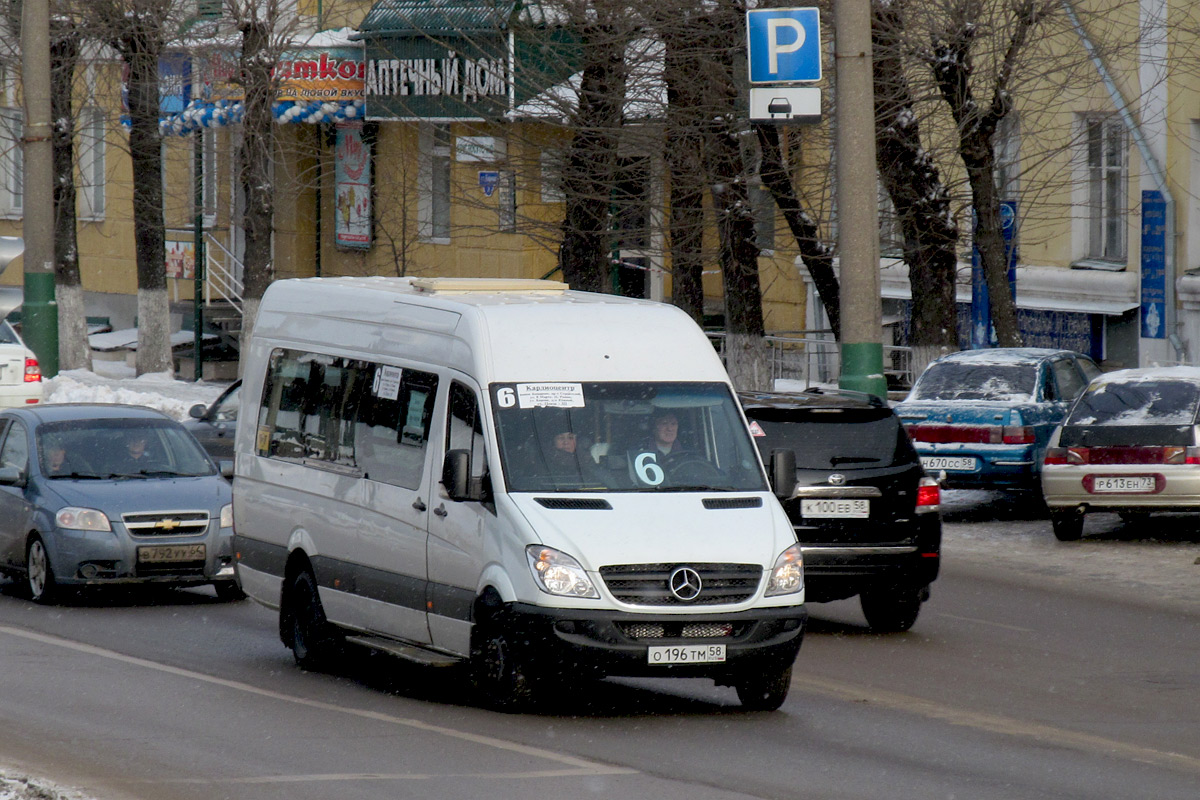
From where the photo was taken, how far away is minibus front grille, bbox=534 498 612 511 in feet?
29.3

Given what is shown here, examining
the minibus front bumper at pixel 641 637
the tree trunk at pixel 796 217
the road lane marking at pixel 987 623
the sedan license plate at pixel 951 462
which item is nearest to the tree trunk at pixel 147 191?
the tree trunk at pixel 796 217

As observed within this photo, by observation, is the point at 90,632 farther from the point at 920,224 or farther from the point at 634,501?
the point at 920,224

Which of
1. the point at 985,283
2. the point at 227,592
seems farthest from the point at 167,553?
the point at 985,283

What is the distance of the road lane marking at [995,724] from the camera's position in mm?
8422

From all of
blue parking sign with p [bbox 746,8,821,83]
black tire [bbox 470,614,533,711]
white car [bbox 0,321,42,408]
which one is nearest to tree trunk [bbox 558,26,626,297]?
blue parking sign with p [bbox 746,8,821,83]

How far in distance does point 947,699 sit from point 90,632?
5.68 meters

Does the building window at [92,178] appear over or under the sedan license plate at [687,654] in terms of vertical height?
over

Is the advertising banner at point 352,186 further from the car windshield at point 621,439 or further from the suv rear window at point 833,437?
the car windshield at point 621,439

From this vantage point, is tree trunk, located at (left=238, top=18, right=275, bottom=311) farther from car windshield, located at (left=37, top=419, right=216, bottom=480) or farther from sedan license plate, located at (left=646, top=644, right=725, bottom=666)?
sedan license plate, located at (left=646, top=644, right=725, bottom=666)

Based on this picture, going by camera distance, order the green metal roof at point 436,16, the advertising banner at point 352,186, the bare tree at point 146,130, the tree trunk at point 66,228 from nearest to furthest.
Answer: the green metal roof at point 436,16 < the bare tree at point 146,130 < the tree trunk at point 66,228 < the advertising banner at point 352,186

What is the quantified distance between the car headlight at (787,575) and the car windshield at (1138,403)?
840cm

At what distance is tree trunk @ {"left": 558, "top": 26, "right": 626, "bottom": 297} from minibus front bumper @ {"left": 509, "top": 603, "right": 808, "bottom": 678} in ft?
44.1

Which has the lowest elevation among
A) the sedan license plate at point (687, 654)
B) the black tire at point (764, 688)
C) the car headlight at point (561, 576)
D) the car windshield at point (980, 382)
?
the black tire at point (764, 688)

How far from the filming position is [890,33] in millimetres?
20094
